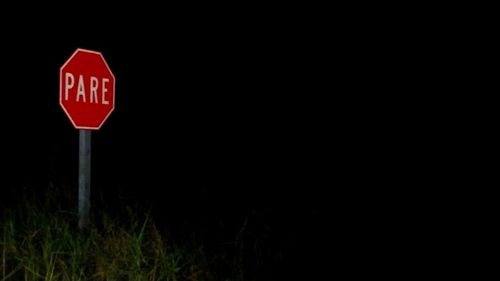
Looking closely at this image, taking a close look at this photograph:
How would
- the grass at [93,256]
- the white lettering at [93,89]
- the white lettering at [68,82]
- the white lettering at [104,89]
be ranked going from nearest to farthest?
the grass at [93,256] < the white lettering at [68,82] < the white lettering at [93,89] < the white lettering at [104,89]

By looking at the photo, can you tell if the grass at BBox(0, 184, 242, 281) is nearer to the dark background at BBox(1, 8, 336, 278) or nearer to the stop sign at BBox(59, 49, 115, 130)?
the stop sign at BBox(59, 49, 115, 130)

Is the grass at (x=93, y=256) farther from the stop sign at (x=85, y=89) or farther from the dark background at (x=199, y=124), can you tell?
the dark background at (x=199, y=124)

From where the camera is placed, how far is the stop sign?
406 centimetres

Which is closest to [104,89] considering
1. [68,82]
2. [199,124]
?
[68,82]

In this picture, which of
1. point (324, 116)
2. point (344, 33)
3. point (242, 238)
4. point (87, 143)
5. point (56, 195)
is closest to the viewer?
point (87, 143)

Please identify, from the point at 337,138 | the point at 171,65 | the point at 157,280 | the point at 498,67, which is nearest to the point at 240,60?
the point at 171,65

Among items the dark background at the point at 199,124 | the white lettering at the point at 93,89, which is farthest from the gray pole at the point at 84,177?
the dark background at the point at 199,124

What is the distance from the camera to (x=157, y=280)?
3621mm

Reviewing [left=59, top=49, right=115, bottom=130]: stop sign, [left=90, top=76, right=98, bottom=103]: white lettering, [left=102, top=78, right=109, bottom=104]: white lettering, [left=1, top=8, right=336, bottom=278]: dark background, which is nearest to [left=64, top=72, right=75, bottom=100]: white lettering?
[left=59, top=49, right=115, bottom=130]: stop sign

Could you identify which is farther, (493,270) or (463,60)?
(463,60)

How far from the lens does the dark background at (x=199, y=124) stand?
6367 millimetres

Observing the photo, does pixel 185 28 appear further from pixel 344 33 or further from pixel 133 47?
pixel 344 33

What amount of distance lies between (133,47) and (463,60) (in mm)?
7713

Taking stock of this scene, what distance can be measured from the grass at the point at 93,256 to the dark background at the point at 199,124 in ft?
2.83
